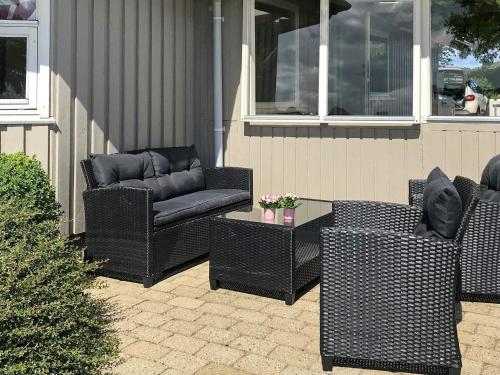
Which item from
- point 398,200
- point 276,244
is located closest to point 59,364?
point 276,244

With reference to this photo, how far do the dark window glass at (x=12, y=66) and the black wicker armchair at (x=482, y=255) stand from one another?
3590 millimetres

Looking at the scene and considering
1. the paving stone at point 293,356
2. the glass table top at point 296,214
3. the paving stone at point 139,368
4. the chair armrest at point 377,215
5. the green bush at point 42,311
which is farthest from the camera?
the glass table top at point 296,214

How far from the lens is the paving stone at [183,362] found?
8.15 ft

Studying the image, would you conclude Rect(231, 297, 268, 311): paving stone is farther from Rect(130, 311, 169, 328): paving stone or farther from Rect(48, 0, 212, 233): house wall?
Rect(48, 0, 212, 233): house wall

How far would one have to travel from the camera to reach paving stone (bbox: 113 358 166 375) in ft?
A: 8.00

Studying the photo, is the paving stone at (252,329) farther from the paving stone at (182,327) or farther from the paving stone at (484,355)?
the paving stone at (484,355)

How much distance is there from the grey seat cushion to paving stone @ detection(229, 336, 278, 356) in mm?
1345

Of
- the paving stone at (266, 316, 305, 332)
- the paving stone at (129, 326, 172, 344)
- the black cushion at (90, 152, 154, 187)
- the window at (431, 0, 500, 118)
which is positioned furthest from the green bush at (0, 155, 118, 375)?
the window at (431, 0, 500, 118)

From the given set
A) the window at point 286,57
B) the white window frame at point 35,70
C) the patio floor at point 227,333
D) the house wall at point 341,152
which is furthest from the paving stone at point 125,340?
the window at point 286,57

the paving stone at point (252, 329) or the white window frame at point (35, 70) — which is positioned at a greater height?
the white window frame at point (35, 70)

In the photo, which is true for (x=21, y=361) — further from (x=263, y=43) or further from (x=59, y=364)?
(x=263, y=43)

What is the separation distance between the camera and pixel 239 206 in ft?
16.4

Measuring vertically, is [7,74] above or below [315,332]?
above

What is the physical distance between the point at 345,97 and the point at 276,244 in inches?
89.3
